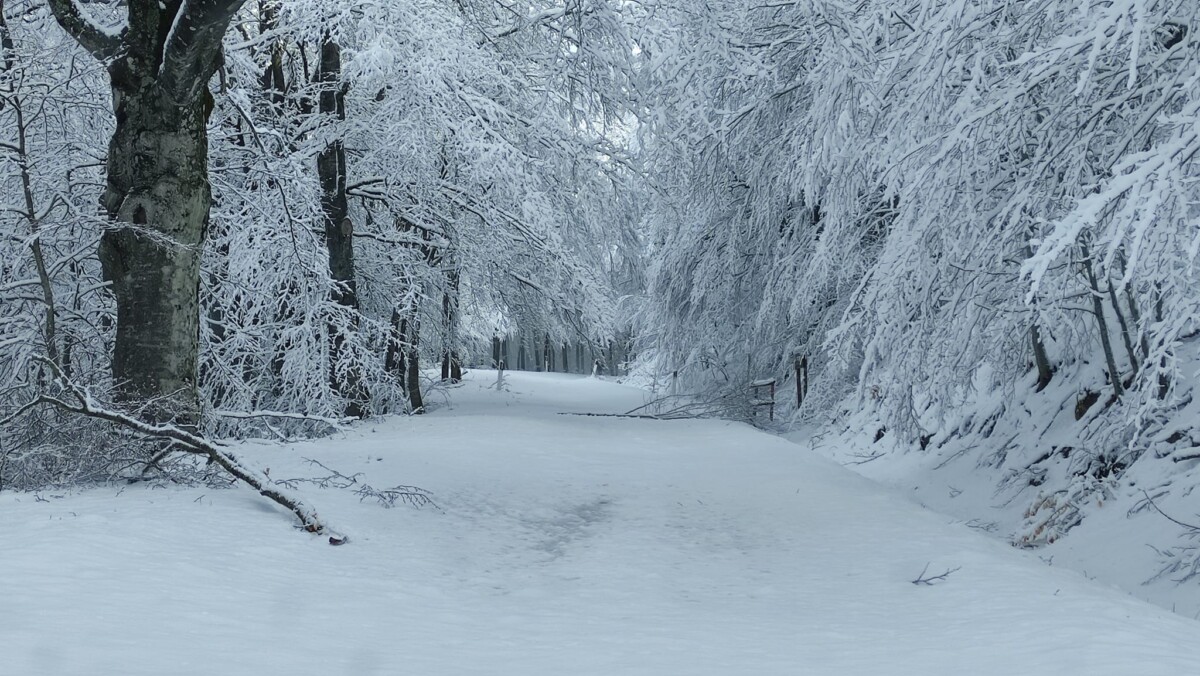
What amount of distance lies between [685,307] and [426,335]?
463 centimetres

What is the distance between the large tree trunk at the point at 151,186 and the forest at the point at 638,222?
0.02 m

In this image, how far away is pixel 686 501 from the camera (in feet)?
26.7

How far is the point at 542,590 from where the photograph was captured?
213 inches

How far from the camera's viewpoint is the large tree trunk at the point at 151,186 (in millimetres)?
6766

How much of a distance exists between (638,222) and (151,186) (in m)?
11.6

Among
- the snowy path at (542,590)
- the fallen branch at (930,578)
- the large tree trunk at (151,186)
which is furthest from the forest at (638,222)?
the fallen branch at (930,578)

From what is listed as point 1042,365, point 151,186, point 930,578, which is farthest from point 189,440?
point 1042,365

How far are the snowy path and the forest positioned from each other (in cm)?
86

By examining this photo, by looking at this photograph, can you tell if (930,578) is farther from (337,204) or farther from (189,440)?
(337,204)

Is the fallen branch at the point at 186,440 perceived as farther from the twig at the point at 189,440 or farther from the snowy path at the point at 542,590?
the snowy path at the point at 542,590

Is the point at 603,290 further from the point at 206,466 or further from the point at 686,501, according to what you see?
the point at 206,466

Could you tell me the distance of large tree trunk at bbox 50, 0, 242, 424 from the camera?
677 cm

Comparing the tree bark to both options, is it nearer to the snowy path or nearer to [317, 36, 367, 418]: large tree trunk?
the snowy path

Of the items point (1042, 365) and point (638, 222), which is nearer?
point (1042, 365)
